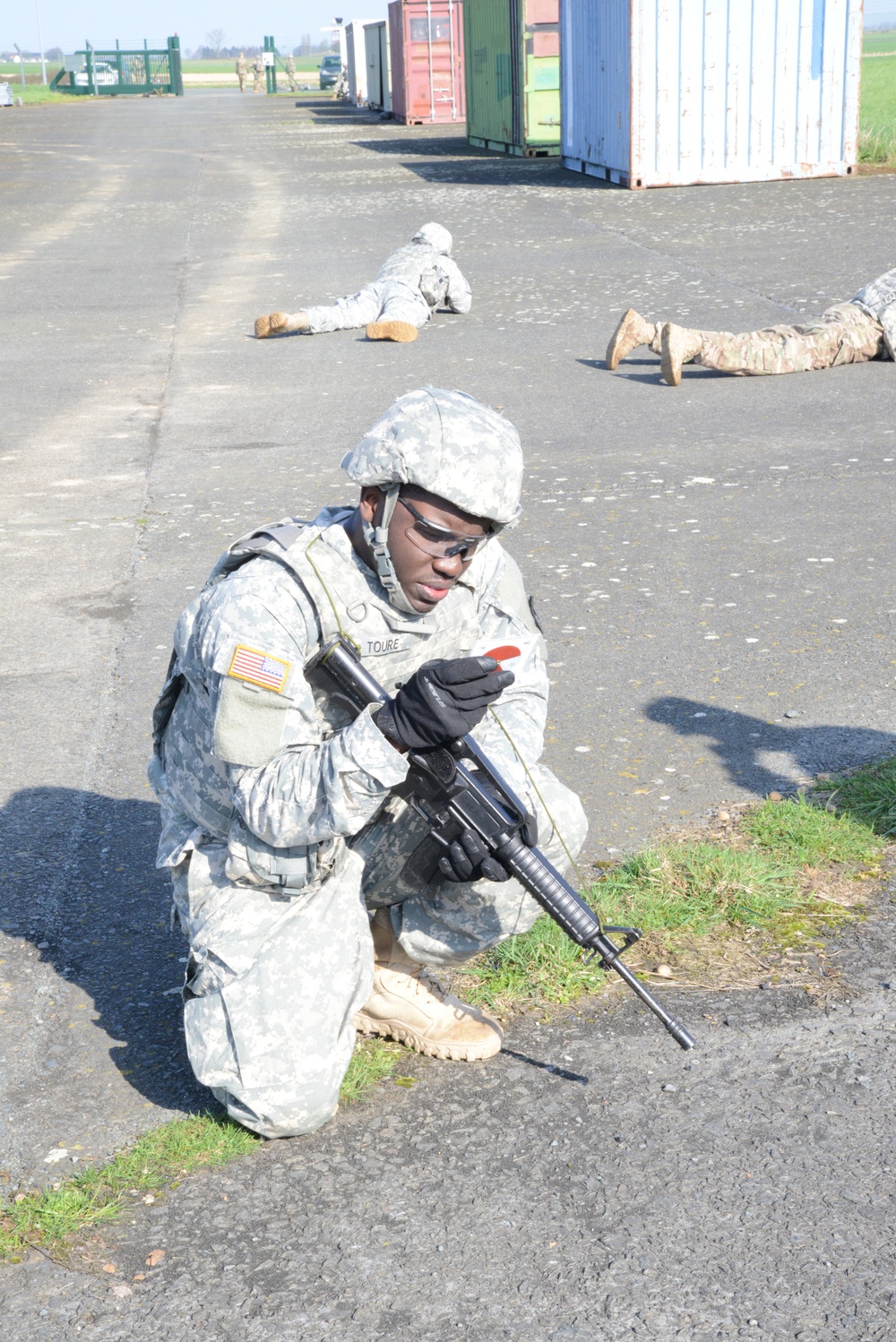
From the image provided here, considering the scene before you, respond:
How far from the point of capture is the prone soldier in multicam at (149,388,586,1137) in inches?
104

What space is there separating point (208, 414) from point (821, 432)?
3.83 meters

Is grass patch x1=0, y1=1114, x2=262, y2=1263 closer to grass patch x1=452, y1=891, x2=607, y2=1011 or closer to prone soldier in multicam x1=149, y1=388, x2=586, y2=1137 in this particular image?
prone soldier in multicam x1=149, y1=388, x2=586, y2=1137

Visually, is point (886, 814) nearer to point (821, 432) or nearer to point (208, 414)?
point (821, 432)

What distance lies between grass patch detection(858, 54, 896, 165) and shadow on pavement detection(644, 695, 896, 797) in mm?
18112

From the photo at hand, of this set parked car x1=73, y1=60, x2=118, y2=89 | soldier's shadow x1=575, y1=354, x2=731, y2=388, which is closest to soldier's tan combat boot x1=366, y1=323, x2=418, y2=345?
soldier's shadow x1=575, y1=354, x2=731, y2=388

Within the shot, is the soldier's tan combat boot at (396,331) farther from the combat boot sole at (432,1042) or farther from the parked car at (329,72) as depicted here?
the parked car at (329,72)

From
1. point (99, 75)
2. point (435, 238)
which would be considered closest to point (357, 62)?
point (99, 75)

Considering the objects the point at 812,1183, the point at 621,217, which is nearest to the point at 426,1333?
the point at 812,1183

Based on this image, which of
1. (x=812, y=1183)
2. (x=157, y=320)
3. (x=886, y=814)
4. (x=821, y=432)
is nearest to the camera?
(x=812, y=1183)

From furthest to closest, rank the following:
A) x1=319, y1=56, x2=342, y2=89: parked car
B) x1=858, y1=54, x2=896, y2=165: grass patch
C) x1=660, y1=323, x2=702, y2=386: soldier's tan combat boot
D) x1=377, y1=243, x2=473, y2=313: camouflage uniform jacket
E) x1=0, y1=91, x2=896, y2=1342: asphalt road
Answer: x1=319, y1=56, x2=342, y2=89: parked car → x1=858, y1=54, x2=896, y2=165: grass patch → x1=377, y1=243, x2=473, y2=313: camouflage uniform jacket → x1=660, y1=323, x2=702, y2=386: soldier's tan combat boot → x1=0, y1=91, x2=896, y2=1342: asphalt road

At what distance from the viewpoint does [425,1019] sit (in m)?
3.07

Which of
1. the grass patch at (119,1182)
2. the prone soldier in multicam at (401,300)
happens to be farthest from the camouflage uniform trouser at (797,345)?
the grass patch at (119,1182)

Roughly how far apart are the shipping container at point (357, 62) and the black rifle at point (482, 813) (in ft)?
167

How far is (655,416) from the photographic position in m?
8.64
